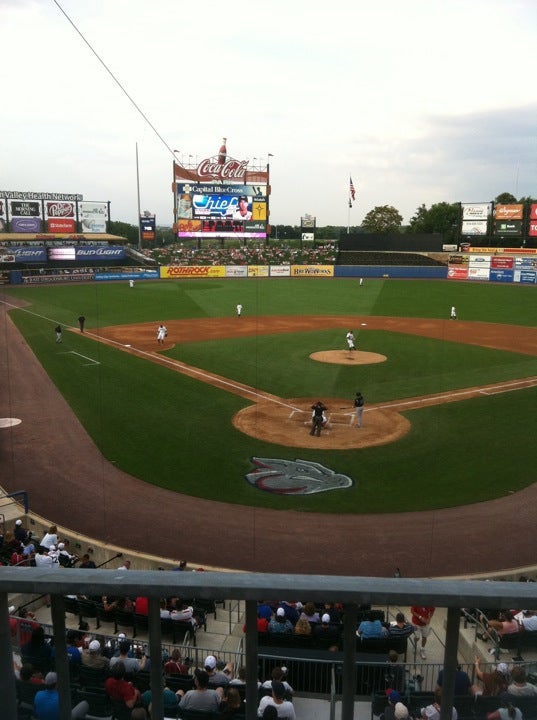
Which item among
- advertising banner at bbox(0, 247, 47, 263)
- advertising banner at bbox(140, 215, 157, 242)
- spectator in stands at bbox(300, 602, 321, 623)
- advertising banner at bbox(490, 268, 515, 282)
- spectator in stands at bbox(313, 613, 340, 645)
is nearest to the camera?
spectator in stands at bbox(313, 613, 340, 645)

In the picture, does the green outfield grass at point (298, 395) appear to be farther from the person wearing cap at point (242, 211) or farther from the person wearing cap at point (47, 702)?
the person wearing cap at point (242, 211)

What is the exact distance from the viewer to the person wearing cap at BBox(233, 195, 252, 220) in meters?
86.4

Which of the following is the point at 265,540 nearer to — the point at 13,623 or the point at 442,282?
the point at 13,623

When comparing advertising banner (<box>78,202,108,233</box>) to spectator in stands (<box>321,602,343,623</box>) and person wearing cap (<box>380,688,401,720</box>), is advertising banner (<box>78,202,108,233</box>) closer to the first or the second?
spectator in stands (<box>321,602,343,623</box>)

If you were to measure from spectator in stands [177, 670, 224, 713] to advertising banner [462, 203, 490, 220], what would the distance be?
89449 millimetres

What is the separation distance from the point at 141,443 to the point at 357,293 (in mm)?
48117

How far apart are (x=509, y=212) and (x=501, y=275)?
34.1ft

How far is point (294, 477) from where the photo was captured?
59.1 feet

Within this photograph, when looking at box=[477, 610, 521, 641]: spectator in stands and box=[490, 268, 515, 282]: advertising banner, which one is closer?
box=[477, 610, 521, 641]: spectator in stands

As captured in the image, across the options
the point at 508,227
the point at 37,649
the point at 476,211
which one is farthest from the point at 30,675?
the point at 476,211

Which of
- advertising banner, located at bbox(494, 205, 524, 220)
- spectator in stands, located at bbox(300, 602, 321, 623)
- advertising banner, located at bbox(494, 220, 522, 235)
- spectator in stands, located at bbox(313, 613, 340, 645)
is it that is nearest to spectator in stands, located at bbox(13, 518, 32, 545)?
spectator in stands, located at bbox(300, 602, 321, 623)

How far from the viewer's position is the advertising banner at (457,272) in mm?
80562

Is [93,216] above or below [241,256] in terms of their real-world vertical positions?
above

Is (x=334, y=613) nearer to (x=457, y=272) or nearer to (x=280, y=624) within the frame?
(x=280, y=624)
